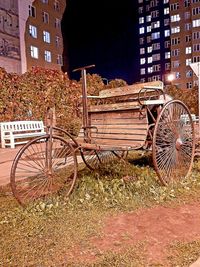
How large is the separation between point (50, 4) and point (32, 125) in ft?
95.8

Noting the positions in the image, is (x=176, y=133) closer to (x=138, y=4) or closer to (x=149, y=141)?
(x=149, y=141)

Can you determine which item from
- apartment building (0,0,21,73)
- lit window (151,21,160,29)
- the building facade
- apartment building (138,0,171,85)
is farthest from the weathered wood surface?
lit window (151,21,160,29)

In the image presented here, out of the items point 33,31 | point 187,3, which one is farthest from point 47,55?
point 187,3

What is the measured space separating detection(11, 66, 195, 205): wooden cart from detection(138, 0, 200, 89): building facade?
52665 mm

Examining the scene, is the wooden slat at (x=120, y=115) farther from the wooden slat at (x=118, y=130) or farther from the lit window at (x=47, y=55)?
the lit window at (x=47, y=55)

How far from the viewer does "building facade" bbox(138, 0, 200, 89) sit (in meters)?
64.6

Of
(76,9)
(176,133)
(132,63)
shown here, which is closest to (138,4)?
(132,63)

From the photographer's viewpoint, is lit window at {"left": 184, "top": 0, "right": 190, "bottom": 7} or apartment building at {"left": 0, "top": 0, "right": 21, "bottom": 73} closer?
apartment building at {"left": 0, "top": 0, "right": 21, "bottom": 73}

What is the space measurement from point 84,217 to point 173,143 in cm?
205

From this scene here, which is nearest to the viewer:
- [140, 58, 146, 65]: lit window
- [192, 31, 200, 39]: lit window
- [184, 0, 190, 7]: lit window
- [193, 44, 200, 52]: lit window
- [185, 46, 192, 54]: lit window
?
[193, 44, 200, 52]: lit window

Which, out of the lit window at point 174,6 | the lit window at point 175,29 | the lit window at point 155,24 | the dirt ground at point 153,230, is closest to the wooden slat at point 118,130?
the dirt ground at point 153,230

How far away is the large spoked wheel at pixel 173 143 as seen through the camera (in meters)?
4.78

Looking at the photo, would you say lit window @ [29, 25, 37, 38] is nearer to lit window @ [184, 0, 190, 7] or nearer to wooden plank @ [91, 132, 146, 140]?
wooden plank @ [91, 132, 146, 140]

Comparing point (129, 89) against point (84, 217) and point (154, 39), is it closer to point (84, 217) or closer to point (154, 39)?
point (84, 217)
